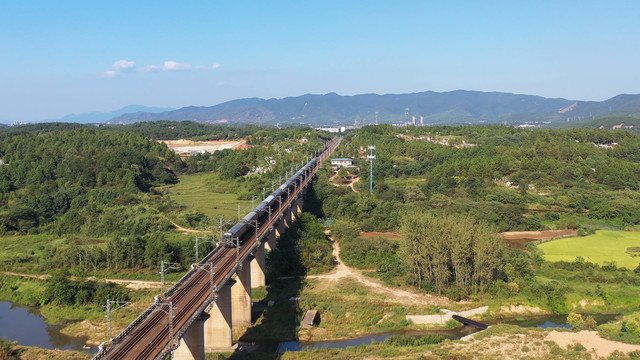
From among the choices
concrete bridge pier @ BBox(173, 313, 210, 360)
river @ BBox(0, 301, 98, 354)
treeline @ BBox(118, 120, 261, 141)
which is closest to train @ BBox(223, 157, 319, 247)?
concrete bridge pier @ BBox(173, 313, 210, 360)

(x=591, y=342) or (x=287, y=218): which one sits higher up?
(x=287, y=218)

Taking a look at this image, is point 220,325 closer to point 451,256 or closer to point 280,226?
point 451,256

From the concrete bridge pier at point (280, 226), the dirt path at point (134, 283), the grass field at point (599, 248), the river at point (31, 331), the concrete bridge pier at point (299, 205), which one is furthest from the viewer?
the concrete bridge pier at point (299, 205)

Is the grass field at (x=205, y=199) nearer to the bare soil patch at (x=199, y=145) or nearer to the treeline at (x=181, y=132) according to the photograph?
the bare soil patch at (x=199, y=145)

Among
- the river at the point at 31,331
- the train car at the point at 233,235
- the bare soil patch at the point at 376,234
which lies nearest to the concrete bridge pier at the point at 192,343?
the train car at the point at 233,235

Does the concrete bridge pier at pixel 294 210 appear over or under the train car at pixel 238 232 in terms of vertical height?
under

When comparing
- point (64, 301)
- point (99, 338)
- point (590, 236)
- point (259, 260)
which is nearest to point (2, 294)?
point (64, 301)

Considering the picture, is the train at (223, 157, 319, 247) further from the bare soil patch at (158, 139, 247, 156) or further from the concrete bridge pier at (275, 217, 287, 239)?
the bare soil patch at (158, 139, 247, 156)

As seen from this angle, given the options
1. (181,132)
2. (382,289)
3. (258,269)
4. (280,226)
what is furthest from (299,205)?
(181,132)
